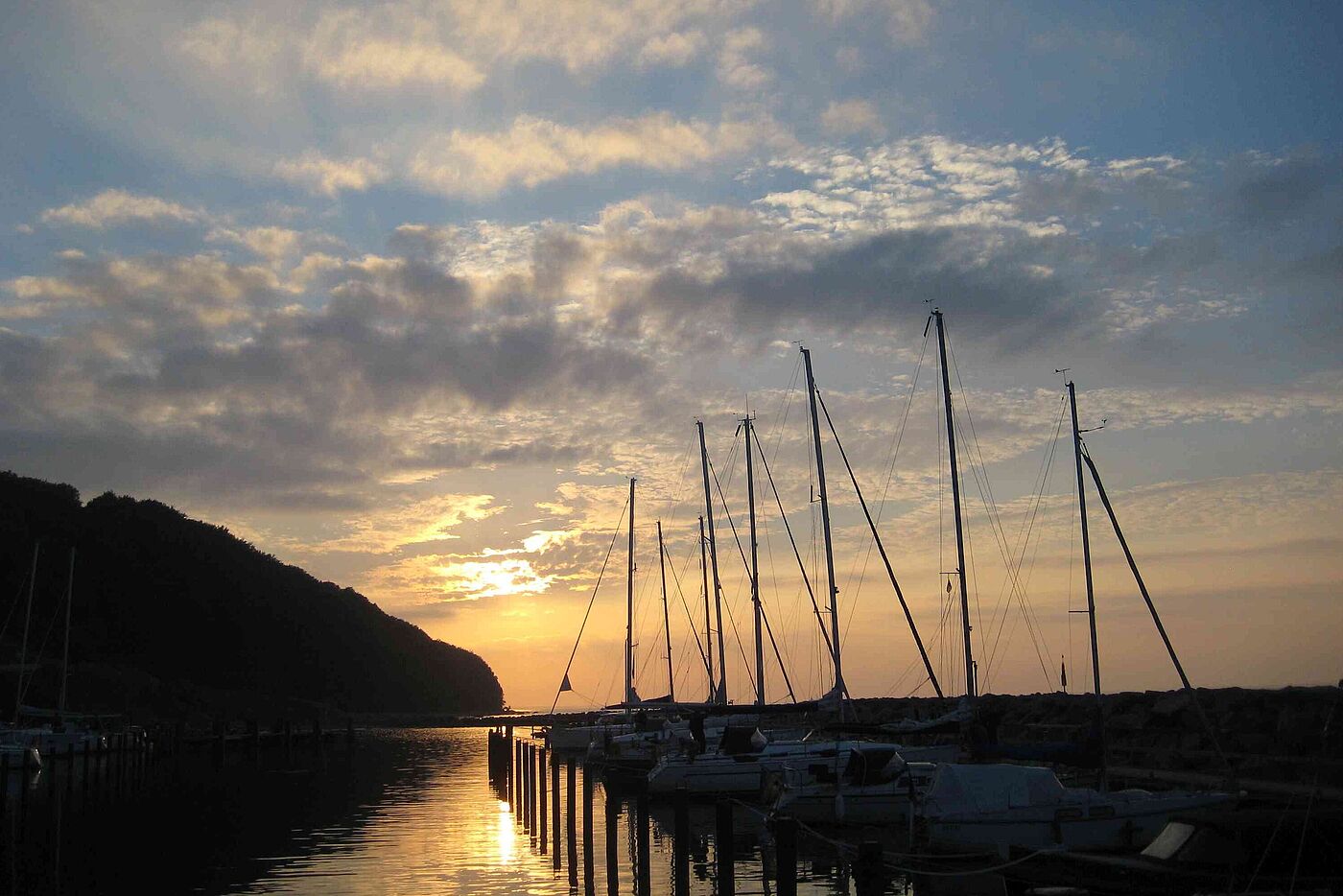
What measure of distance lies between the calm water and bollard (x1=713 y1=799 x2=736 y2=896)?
533cm

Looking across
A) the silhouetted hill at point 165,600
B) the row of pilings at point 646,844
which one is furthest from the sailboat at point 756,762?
the silhouetted hill at point 165,600

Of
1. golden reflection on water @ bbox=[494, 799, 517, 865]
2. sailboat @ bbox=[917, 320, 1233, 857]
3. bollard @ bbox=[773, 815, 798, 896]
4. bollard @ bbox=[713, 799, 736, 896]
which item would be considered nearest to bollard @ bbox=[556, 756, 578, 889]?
golden reflection on water @ bbox=[494, 799, 517, 865]

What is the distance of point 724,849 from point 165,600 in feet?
433

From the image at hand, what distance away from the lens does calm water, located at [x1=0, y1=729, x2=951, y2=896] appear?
87.1 feet

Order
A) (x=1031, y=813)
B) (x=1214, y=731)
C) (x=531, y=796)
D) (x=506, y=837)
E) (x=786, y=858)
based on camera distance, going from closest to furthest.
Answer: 1. (x=786, y=858)
2. (x=1031, y=813)
3. (x=506, y=837)
4. (x=531, y=796)
5. (x=1214, y=731)

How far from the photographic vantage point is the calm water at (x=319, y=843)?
26547mm

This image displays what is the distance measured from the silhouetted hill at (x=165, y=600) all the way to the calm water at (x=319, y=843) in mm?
65494

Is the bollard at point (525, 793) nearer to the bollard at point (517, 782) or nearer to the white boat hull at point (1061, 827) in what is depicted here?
the bollard at point (517, 782)

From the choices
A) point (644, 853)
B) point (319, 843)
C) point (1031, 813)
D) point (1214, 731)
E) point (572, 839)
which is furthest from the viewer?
point (1214, 731)

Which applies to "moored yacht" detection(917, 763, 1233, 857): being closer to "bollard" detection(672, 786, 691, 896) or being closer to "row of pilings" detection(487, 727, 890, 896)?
"row of pilings" detection(487, 727, 890, 896)

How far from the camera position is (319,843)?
33719 millimetres

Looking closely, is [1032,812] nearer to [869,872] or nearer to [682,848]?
[682,848]

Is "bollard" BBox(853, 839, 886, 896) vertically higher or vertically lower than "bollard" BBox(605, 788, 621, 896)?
higher

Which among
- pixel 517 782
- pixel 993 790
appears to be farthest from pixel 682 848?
pixel 517 782
